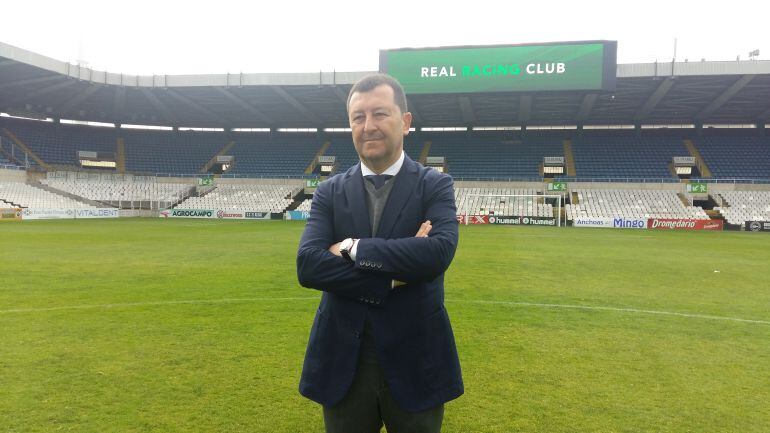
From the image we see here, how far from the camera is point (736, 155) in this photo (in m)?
44.1

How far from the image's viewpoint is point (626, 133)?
49.7 m

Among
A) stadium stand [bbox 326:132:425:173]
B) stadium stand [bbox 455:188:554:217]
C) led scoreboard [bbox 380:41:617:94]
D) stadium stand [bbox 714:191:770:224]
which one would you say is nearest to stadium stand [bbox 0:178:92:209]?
stadium stand [bbox 326:132:425:173]

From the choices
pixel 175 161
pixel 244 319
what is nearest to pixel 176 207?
pixel 175 161

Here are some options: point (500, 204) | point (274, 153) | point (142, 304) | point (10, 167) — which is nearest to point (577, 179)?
point (500, 204)

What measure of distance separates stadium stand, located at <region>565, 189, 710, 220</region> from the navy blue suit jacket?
38.4 metres

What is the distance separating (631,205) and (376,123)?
42819mm

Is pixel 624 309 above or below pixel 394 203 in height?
below

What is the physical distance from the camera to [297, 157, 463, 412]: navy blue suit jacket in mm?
1975

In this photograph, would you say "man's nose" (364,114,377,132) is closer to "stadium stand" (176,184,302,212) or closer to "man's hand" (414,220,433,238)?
"man's hand" (414,220,433,238)

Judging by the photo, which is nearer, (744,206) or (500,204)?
(744,206)

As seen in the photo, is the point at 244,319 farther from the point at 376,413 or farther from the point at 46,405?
the point at 376,413

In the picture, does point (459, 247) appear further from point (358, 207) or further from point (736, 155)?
point (736, 155)

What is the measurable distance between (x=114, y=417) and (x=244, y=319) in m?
3.10

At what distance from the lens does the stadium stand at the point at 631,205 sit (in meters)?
37.5
